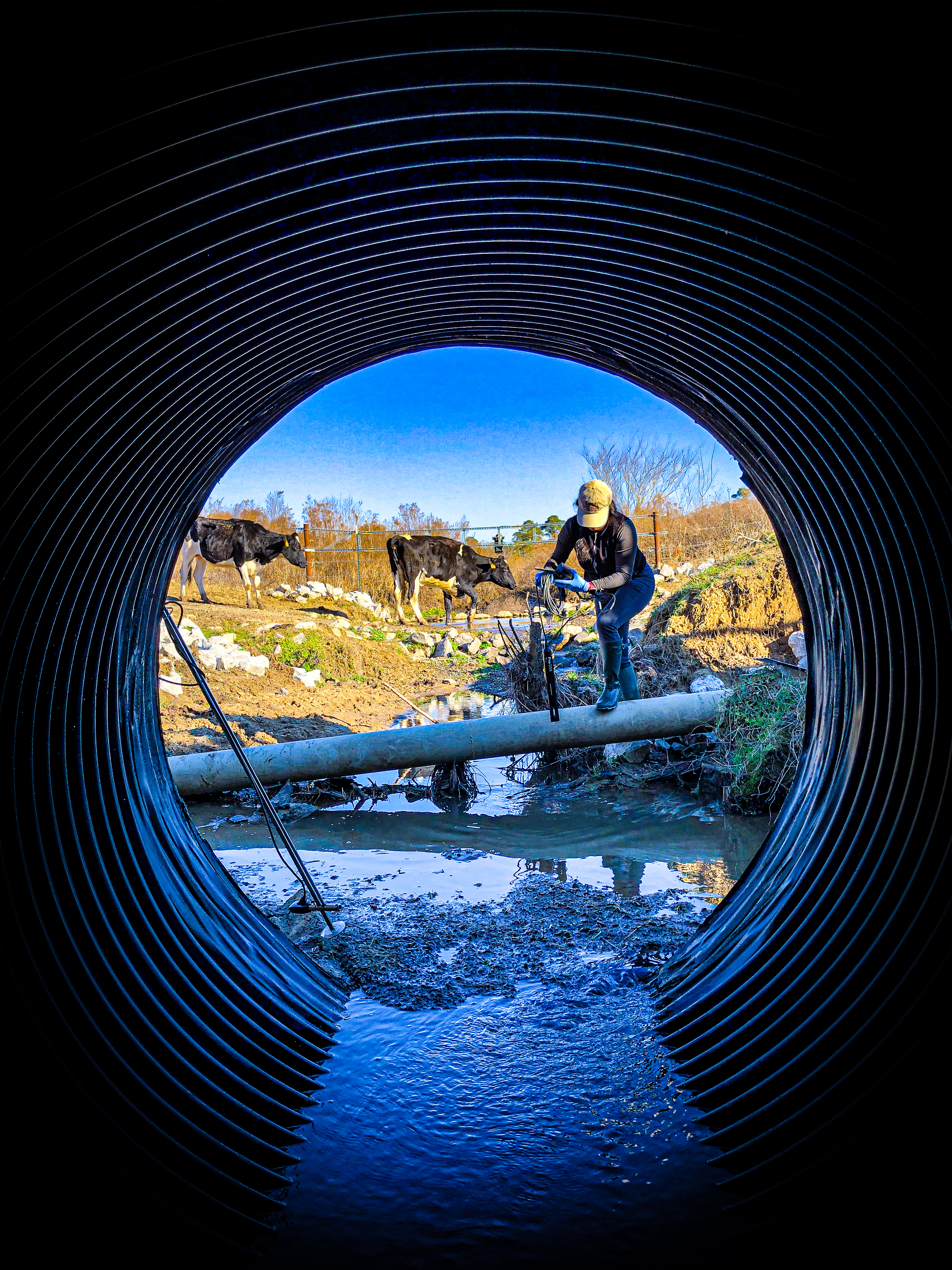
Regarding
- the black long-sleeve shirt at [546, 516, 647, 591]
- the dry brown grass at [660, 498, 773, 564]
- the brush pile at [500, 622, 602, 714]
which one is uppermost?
the dry brown grass at [660, 498, 773, 564]

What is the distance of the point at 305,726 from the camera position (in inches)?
495

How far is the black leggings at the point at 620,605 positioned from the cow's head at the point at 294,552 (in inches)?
567

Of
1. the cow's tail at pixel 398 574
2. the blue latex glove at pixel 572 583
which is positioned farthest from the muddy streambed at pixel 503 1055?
the cow's tail at pixel 398 574

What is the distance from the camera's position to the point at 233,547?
20.6m

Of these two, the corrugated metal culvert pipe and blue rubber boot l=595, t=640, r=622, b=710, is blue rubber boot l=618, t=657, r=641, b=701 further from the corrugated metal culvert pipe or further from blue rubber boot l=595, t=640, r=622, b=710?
the corrugated metal culvert pipe

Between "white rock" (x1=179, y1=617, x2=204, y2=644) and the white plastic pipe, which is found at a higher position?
"white rock" (x1=179, y1=617, x2=204, y2=644)

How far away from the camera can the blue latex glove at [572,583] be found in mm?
8289

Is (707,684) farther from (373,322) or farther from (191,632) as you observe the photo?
(191,632)

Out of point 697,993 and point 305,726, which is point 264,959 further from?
point 305,726

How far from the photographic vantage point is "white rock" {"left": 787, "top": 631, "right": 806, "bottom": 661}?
40.1 feet

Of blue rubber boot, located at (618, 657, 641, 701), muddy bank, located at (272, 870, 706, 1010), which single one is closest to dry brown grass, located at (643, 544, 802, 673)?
blue rubber boot, located at (618, 657, 641, 701)

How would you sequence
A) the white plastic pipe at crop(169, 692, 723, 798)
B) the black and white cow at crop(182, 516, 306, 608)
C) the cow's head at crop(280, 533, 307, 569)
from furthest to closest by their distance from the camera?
the cow's head at crop(280, 533, 307, 569), the black and white cow at crop(182, 516, 306, 608), the white plastic pipe at crop(169, 692, 723, 798)

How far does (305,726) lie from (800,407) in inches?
387

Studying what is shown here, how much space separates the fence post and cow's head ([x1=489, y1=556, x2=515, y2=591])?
780cm
